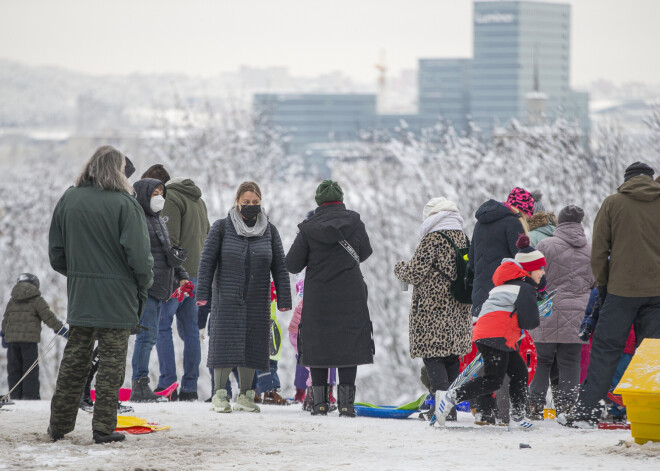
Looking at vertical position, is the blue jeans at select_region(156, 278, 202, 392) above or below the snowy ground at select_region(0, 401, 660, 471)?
above

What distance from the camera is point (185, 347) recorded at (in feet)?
32.8

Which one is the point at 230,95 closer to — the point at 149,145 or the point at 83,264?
the point at 149,145

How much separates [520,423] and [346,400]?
1.52 meters

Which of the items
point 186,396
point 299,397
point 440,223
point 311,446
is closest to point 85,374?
point 311,446

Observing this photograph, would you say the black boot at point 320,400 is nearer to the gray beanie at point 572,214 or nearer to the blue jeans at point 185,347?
the blue jeans at point 185,347

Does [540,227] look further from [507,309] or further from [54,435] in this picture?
[54,435]

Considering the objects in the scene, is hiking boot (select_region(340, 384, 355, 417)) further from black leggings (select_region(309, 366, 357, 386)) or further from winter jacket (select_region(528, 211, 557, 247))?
winter jacket (select_region(528, 211, 557, 247))

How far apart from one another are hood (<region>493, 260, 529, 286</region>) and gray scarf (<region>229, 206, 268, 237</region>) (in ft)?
7.24

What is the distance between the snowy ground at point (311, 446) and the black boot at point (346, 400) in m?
0.19

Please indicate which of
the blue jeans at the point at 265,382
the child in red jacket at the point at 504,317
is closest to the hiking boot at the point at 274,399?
the blue jeans at the point at 265,382

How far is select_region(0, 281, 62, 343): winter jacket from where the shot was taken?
36.4 feet

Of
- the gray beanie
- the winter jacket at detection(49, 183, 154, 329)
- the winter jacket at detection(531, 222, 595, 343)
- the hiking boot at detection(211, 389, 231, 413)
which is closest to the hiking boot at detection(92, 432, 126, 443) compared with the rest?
the winter jacket at detection(49, 183, 154, 329)

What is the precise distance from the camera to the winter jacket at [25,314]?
1109cm

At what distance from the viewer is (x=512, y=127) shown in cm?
3956
